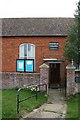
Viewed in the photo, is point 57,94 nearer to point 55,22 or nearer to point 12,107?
point 12,107

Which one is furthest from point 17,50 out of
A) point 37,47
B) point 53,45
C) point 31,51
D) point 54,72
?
point 54,72

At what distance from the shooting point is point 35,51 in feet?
102

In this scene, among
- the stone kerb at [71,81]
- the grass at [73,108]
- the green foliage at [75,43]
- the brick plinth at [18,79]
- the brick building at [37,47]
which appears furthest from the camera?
the brick building at [37,47]

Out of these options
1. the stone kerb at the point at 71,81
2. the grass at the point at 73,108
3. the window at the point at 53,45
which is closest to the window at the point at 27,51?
the window at the point at 53,45

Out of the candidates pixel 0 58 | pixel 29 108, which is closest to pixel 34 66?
pixel 0 58

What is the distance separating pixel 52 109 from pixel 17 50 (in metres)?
15.2

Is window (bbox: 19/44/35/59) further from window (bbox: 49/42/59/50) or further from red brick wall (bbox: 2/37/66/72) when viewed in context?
window (bbox: 49/42/59/50)

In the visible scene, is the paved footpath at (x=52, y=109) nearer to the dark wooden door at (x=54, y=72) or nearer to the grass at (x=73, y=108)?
the grass at (x=73, y=108)

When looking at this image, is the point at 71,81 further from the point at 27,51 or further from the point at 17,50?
the point at 17,50

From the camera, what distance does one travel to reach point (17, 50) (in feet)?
103

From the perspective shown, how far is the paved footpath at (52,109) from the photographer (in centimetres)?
1503

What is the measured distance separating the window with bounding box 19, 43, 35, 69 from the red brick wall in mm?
398

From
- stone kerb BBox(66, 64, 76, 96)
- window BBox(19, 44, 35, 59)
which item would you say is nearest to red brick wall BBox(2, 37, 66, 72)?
window BBox(19, 44, 35, 59)

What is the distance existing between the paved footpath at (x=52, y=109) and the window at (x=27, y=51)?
9.73 meters
